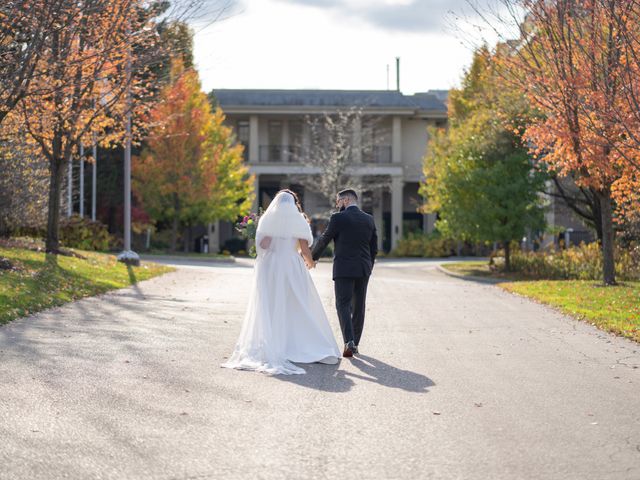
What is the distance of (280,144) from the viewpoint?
54438mm

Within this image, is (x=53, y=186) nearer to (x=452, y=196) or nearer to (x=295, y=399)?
(x=452, y=196)

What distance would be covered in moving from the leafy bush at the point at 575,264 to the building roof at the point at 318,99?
2169 cm

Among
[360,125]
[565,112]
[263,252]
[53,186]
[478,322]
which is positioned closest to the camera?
[263,252]

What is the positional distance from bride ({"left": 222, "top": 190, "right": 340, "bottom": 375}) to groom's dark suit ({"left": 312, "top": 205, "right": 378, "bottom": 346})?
385 mm

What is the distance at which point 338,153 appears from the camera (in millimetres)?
52250

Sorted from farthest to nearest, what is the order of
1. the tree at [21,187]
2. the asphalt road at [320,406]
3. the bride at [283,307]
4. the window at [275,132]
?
1. the window at [275,132]
2. the tree at [21,187]
3. the bride at [283,307]
4. the asphalt road at [320,406]

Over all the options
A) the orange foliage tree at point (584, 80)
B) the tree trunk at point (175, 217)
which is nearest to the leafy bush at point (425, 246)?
the tree trunk at point (175, 217)

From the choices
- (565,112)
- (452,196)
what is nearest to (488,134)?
(452,196)

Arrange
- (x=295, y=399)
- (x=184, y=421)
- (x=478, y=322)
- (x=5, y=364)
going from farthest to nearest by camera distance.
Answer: (x=478, y=322) → (x=5, y=364) → (x=295, y=399) → (x=184, y=421)

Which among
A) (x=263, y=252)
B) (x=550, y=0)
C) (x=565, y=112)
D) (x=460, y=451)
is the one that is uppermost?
(x=550, y=0)

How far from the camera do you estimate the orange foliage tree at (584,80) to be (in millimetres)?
16578

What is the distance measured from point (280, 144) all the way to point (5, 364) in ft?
148

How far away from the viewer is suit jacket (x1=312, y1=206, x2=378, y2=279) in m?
11.5

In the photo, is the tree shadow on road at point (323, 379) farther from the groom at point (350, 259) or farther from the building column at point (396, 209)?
the building column at point (396, 209)
